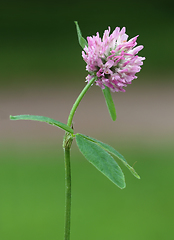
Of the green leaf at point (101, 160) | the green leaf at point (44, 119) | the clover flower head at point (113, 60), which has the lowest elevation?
the green leaf at point (101, 160)

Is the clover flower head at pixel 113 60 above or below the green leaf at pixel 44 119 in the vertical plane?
above

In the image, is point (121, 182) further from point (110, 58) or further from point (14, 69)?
point (14, 69)

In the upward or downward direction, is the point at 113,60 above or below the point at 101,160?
above

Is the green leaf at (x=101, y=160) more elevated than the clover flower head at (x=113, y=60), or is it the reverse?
the clover flower head at (x=113, y=60)

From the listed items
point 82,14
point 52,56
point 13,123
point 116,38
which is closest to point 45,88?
point 52,56
